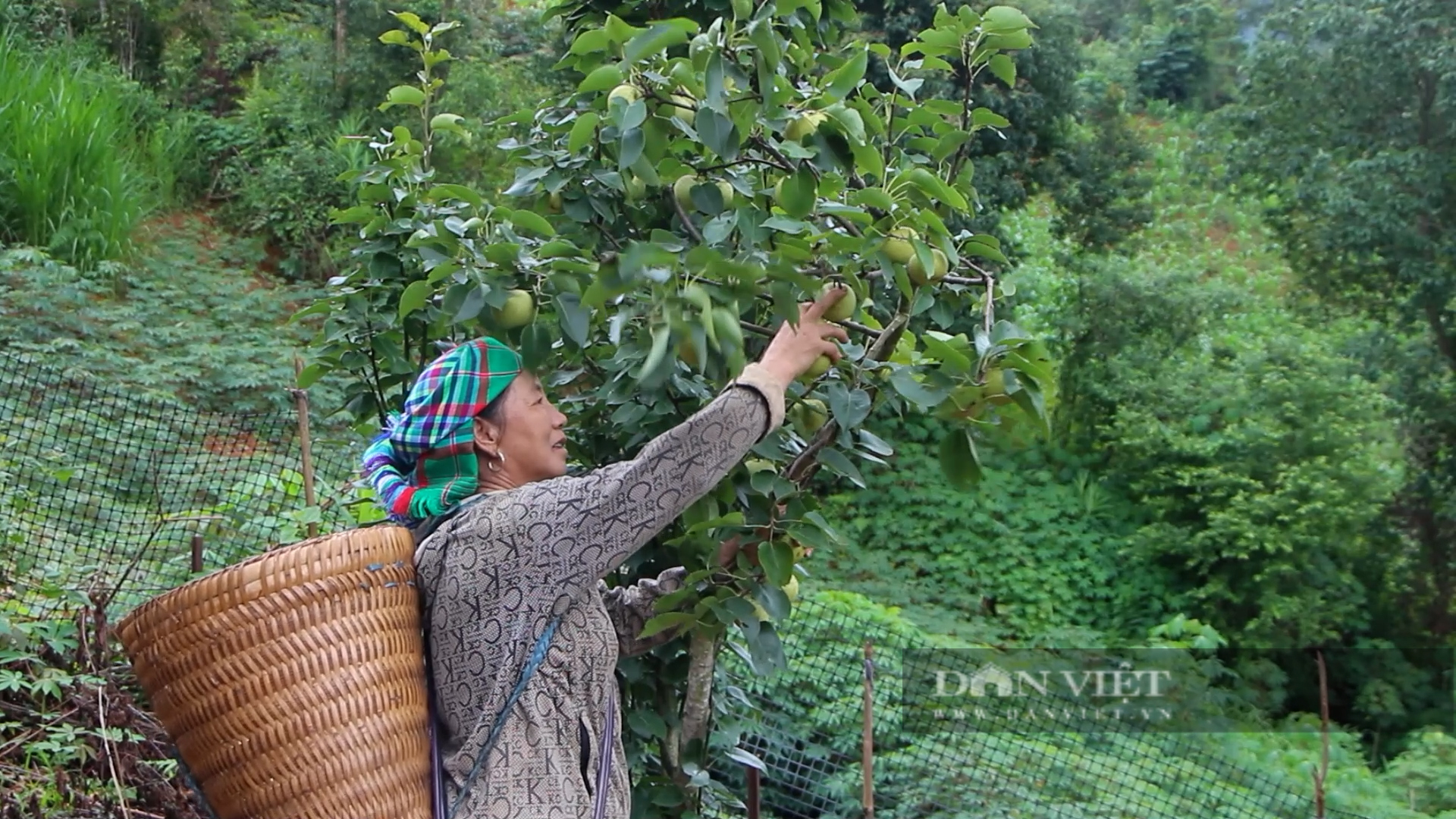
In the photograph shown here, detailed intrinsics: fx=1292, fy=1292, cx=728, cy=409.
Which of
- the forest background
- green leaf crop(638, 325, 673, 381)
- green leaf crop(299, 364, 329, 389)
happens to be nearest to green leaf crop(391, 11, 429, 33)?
green leaf crop(299, 364, 329, 389)

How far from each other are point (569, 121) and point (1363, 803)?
406cm

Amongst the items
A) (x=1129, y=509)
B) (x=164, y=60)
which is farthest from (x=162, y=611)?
(x=164, y=60)

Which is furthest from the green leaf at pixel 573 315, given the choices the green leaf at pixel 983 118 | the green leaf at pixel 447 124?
the green leaf at pixel 447 124

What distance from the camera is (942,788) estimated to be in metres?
3.83

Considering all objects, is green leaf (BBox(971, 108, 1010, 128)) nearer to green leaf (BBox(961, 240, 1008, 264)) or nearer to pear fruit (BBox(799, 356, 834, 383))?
green leaf (BBox(961, 240, 1008, 264))

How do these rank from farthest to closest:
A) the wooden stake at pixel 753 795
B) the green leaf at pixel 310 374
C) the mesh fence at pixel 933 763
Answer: the mesh fence at pixel 933 763, the wooden stake at pixel 753 795, the green leaf at pixel 310 374

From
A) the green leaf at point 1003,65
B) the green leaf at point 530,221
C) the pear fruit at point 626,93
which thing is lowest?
the green leaf at point 530,221

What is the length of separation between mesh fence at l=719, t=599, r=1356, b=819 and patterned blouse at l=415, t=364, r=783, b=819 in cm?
199

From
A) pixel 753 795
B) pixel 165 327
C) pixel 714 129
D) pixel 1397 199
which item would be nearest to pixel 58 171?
pixel 165 327

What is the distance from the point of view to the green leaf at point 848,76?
1.41m

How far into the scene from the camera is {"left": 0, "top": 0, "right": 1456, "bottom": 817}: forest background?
6574mm

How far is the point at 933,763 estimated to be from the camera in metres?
3.93

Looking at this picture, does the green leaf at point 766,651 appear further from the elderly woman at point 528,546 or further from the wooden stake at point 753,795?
the wooden stake at point 753,795

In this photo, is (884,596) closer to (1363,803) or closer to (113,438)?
(1363,803)
